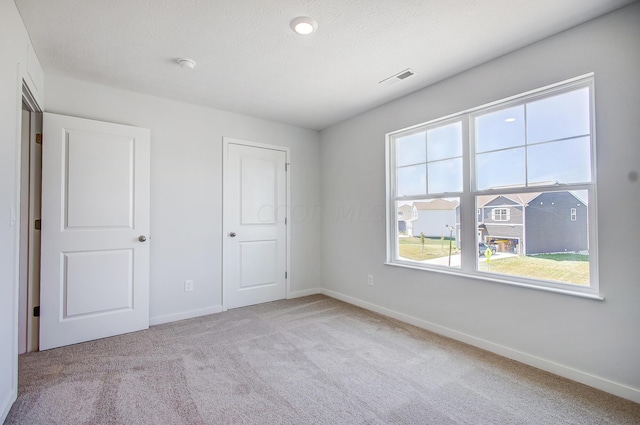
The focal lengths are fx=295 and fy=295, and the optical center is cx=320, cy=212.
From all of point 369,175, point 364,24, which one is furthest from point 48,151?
point 369,175

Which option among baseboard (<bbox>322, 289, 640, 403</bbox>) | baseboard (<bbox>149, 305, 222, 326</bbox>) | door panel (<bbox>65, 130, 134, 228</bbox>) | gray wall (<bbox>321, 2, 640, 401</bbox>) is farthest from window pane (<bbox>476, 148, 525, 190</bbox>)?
door panel (<bbox>65, 130, 134, 228</bbox>)

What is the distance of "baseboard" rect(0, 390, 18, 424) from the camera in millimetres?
1622

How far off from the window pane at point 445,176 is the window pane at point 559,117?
63 centimetres

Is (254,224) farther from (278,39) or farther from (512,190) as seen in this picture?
(512,190)

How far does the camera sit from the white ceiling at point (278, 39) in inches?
73.7

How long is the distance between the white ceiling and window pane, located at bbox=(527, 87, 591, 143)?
1.56 ft

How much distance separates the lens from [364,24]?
2037 mm

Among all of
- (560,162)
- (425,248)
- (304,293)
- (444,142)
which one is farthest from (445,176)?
(304,293)

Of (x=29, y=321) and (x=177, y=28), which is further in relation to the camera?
(x=29, y=321)

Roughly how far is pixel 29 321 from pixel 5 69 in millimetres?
2053

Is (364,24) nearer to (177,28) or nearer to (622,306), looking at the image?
(177,28)

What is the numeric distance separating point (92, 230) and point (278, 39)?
2.39 m

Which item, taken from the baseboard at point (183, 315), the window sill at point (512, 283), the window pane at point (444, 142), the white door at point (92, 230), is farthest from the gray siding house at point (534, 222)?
the white door at point (92, 230)

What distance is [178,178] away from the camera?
331 centimetres
